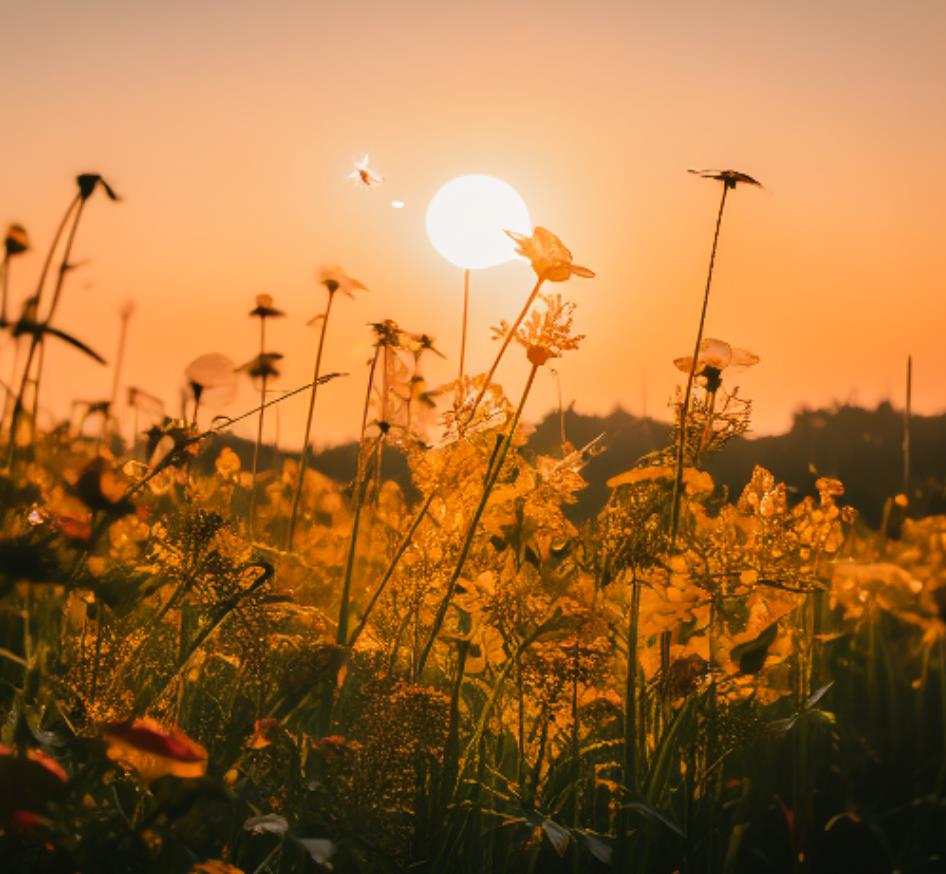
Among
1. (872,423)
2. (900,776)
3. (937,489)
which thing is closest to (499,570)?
(900,776)

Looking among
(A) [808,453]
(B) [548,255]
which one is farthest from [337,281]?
(A) [808,453]

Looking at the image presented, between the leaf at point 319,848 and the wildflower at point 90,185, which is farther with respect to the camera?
the wildflower at point 90,185

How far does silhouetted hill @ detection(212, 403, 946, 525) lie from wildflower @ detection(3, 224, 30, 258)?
332cm

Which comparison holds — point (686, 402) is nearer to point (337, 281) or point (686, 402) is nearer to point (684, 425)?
point (684, 425)

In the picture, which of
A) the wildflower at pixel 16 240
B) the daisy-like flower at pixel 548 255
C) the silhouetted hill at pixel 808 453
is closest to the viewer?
the daisy-like flower at pixel 548 255

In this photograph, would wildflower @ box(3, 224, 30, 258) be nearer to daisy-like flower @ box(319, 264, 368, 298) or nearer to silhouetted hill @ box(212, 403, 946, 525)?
daisy-like flower @ box(319, 264, 368, 298)

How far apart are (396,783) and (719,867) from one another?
25.7 inches

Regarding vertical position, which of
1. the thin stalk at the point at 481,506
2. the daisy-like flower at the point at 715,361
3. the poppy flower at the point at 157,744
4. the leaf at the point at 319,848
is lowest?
the leaf at the point at 319,848

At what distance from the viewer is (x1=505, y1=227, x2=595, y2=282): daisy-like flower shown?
5.00ft

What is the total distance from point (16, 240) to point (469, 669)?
1.04 m

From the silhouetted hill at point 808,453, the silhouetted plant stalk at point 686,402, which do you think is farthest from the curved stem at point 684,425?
the silhouetted hill at point 808,453

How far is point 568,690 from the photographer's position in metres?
1.43

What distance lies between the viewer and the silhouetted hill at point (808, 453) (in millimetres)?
5223

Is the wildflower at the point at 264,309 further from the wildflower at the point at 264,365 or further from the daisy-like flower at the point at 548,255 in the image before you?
the daisy-like flower at the point at 548,255
